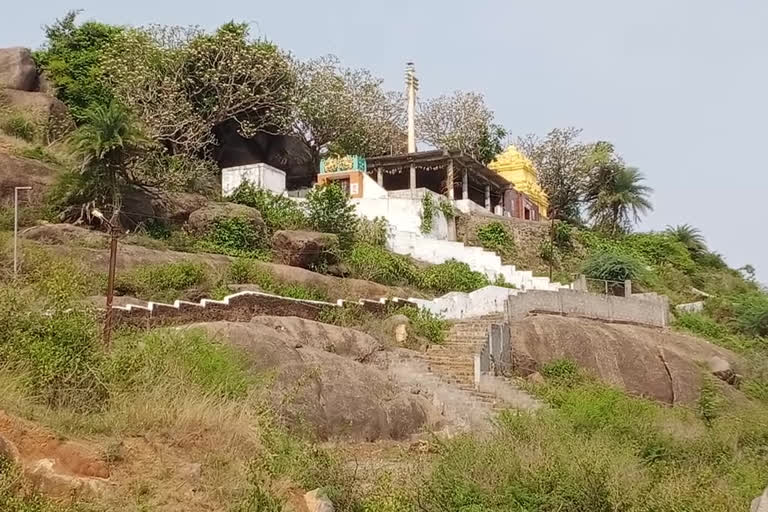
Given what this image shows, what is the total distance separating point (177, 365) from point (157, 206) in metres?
16.3

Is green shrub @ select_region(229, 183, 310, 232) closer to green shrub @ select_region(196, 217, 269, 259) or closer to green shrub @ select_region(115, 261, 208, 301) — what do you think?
→ green shrub @ select_region(196, 217, 269, 259)

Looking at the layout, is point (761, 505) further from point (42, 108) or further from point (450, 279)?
point (42, 108)

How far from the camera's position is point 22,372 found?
404 inches

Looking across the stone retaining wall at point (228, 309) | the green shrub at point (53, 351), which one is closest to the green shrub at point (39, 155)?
the stone retaining wall at point (228, 309)

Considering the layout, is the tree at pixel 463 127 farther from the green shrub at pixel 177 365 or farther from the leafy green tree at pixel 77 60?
the green shrub at pixel 177 365

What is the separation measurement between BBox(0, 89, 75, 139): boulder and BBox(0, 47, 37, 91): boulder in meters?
0.46

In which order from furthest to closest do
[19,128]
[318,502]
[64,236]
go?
1. [19,128]
2. [64,236]
3. [318,502]

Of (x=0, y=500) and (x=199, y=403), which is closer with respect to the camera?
(x=0, y=500)

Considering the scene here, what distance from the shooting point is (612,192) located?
4284cm

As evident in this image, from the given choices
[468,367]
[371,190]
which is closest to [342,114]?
[371,190]

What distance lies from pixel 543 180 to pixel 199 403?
120 ft

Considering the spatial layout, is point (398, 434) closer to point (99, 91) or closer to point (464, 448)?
point (464, 448)

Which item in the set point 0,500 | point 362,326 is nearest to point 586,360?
point 362,326

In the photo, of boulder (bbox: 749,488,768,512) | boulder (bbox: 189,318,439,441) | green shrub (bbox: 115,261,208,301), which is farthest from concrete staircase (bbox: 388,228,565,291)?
boulder (bbox: 749,488,768,512)
